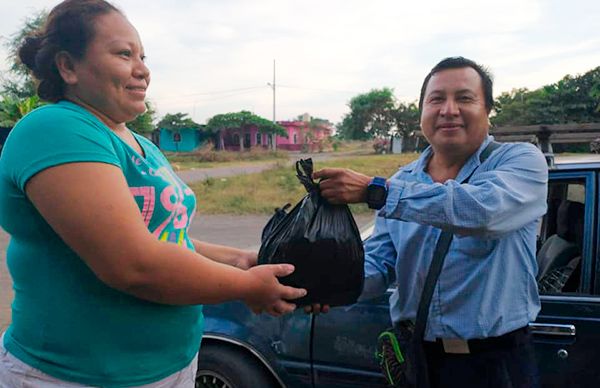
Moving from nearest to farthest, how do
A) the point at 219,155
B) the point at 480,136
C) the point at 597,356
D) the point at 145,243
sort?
the point at 145,243, the point at 480,136, the point at 597,356, the point at 219,155

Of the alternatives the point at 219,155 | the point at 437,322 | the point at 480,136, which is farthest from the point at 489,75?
the point at 219,155

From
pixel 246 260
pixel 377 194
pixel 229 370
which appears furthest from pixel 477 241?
pixel 229 370

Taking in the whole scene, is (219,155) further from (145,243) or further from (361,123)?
(145,243)

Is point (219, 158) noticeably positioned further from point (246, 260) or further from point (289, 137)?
point (246, 260)

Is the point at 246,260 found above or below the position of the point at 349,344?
above

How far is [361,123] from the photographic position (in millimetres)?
51031

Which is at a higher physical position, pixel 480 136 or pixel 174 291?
pixel 480 136

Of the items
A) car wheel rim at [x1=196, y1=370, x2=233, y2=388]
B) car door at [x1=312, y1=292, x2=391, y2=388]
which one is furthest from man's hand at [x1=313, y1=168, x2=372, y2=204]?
car wheel rim at [x1=196, y1=370, x2=233, y2=388]

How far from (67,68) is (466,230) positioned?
1201mm

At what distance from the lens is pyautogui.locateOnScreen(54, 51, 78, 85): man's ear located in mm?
1209

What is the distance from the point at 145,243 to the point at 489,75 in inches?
59.2

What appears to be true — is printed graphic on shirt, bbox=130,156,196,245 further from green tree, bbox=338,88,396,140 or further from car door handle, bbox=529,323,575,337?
green tree, bbox=338,88,396,140

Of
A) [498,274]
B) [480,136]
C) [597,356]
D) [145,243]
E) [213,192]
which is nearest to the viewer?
[145,243]

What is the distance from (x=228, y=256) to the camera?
1.77 meters
